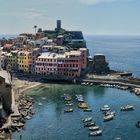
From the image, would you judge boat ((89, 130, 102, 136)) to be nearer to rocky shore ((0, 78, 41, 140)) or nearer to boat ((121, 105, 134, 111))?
rocky shore ((0, 78, 41, 140))

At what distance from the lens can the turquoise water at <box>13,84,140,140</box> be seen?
77375 millimetres

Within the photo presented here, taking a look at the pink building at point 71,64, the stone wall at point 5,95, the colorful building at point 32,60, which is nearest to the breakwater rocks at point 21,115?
the stone wall at point 5,95

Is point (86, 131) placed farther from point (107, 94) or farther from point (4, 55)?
point (4, 55)

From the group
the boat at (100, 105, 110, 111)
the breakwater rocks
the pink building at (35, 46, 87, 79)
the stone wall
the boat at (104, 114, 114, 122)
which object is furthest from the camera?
the pink building at (35, 46, 87, 79)

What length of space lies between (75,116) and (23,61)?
177 ft

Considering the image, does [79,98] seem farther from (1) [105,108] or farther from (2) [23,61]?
(2) [23,61]

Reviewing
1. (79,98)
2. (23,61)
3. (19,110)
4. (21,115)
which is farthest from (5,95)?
(23,61)

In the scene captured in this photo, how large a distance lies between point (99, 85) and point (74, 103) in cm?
2492

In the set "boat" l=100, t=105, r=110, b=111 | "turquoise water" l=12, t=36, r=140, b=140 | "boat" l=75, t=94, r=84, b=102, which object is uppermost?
"boat" l=75, t=94, r=84, b=102

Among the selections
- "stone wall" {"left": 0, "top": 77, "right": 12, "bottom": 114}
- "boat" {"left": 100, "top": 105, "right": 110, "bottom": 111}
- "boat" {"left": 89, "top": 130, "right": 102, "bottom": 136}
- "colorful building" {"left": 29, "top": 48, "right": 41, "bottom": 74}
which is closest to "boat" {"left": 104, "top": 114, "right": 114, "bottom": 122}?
"boat" {"left": 100, "top": 105, "right": 110, "bottom": 111}

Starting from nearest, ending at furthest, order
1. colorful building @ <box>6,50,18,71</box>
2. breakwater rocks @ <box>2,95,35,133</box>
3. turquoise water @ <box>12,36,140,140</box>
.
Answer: turquoise water @ <box>12,36,140,140</box>, breakwater rocks @ <box>2,95,35,133</box>, colorful building @ <box>6,50,18,71</box>

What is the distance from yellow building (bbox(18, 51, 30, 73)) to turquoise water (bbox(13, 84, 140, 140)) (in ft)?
60.4

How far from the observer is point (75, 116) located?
299 ft

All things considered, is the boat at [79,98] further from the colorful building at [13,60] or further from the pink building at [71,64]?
the colorful building at [13,60]
